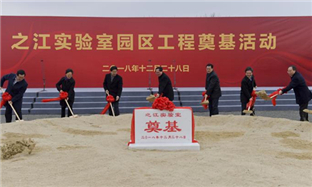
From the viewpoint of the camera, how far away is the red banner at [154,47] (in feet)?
38.2

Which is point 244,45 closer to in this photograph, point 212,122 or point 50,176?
point 212,122

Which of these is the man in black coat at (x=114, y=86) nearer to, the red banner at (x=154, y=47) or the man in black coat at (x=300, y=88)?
the man in black coat at (x=300, y=88)

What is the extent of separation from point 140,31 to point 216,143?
741cm

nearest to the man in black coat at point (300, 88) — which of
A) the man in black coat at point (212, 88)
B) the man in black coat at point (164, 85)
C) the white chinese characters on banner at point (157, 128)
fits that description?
the man in black coat at point (212, 88)

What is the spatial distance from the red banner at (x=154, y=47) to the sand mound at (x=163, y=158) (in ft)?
18.1

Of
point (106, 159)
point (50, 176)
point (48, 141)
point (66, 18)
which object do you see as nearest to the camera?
point (50, 176)

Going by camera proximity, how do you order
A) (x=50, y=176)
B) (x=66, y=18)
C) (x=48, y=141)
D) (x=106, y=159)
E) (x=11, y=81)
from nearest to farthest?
1. (x=50, y=176)
2. (x=106, y=159)
3. (x=48, y=141)
4. (x=11, y=81)
5. (x=66, y=18)

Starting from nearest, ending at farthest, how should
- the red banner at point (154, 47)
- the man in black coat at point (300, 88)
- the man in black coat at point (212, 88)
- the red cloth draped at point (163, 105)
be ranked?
the red cloth draped at point (163, 105)
the man in black coat at point (300, 88)
the man in black coat at point (212, 88)
the red banner at point (154, 47)

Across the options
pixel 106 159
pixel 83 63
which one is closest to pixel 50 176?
pixel 106 159

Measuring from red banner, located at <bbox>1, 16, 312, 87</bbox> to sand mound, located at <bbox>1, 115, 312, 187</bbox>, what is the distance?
552 cm

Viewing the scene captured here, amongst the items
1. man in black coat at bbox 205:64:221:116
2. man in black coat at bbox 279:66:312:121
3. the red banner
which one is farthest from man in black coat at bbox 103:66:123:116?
the red banner

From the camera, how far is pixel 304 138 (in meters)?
5.39

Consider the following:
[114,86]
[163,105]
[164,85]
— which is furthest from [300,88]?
[114,86]

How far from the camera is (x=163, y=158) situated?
13.6 ft
